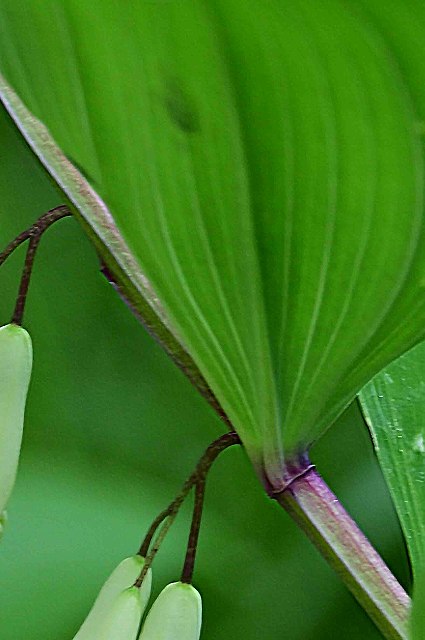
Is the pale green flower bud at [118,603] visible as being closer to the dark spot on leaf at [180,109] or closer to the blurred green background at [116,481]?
the dark spot on leaf at [180,109]

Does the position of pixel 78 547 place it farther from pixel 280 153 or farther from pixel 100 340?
pixel 280 153

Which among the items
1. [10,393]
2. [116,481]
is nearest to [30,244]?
[10,393]

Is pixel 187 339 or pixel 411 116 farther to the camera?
pixel 187 339

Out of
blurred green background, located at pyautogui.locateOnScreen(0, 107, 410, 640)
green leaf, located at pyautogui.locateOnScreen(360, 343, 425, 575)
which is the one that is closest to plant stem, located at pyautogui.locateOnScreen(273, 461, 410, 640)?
green leaf, located at pyautogui.locateOnScreen(360, 343, 425, 575)

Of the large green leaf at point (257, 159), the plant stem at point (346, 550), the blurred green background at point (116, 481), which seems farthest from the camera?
the blurred green background at point (116, 481)

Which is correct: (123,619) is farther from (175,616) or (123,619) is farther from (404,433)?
(404,433)

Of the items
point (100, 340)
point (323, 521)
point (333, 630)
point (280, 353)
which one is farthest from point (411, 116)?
point (333, 630)

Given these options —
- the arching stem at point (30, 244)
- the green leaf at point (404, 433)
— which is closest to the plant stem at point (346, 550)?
the green leaf at point (404, 433)

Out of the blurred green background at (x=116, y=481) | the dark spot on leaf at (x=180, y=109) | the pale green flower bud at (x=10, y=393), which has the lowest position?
the blurred green background at (x=116, y=481)
